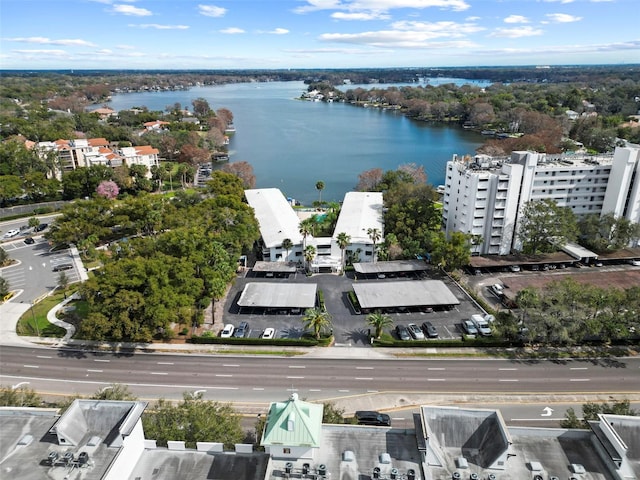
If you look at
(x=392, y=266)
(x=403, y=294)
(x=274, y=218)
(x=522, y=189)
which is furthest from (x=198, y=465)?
(x=522, y=189)

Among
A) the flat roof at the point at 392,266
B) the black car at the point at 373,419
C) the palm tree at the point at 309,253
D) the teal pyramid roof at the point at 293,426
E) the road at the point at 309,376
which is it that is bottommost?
the road at the point at 309,376

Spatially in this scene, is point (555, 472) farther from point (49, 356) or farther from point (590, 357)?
point (49, 356)

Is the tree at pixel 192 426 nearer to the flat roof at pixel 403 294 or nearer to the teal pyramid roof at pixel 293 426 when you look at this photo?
the teal pyramid roof at pixel 293 426

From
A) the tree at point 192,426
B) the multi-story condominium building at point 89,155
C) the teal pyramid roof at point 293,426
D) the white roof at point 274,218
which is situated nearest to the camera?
the teal pyramid roof at point 293,426

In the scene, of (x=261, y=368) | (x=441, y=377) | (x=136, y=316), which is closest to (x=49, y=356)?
(x=136, y=316)

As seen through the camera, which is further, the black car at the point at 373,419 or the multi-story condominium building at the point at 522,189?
the multi-story condominium building at the point at 522,189

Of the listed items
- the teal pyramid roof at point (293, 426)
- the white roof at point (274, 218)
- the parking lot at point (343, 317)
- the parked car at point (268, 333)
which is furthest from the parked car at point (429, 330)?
the teal pyramid roof at point (293, 426)

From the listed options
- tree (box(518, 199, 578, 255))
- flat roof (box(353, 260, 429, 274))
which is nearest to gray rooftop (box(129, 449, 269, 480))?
flat roof (box(353, 260, 429, 274))
